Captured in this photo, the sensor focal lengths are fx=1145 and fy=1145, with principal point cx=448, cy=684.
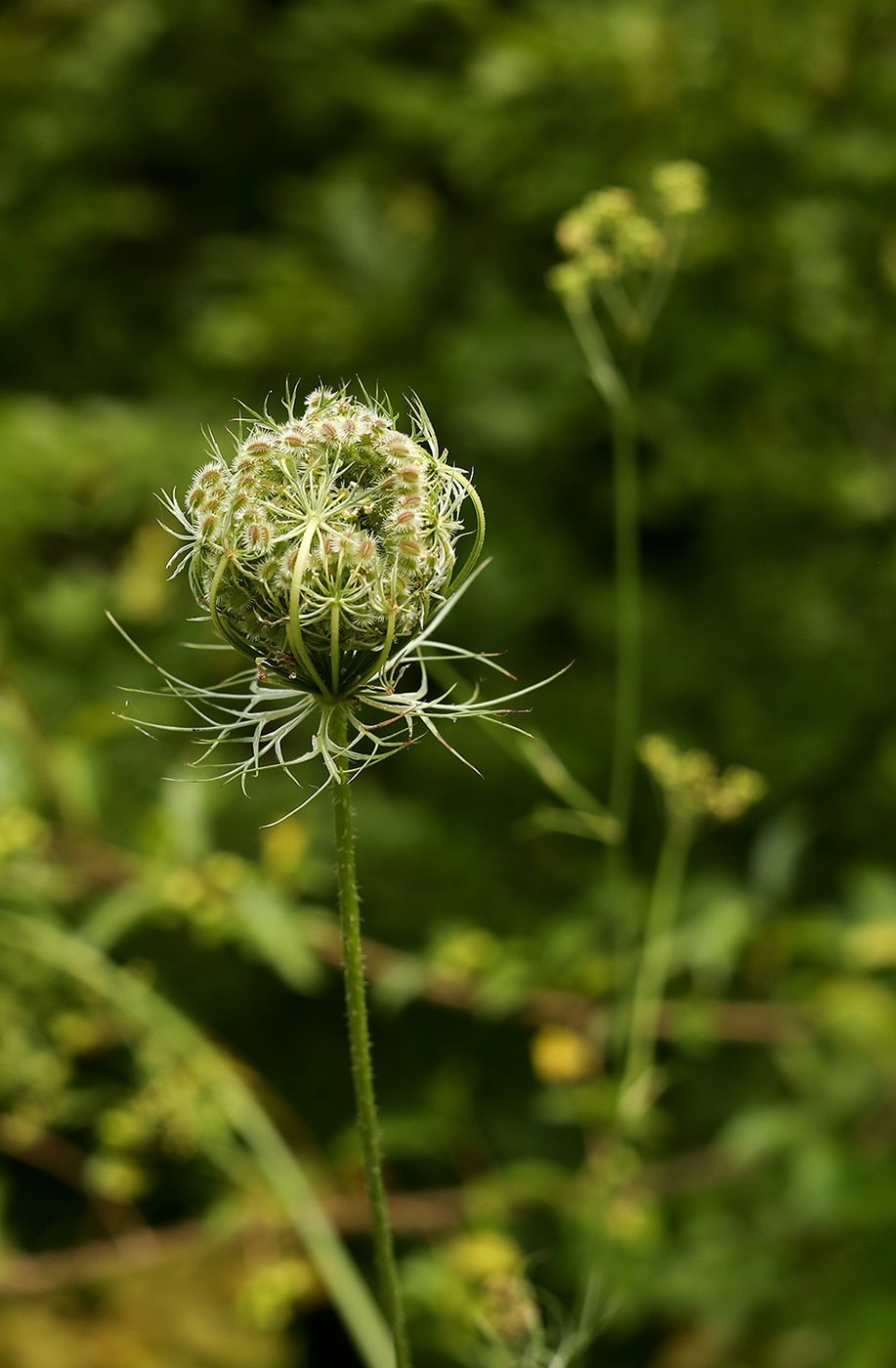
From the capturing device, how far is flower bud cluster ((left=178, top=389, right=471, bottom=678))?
0.99 meters

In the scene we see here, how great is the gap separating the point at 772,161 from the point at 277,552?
2.48 metres

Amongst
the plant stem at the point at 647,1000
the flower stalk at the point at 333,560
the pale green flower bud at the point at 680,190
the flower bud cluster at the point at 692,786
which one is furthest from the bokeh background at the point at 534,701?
the flower stalk at the point at 333,560

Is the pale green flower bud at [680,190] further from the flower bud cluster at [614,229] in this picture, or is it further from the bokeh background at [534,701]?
the bokeh background at [534,701]

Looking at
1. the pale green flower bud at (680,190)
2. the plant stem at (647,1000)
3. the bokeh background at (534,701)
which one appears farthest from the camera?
the bokeh background at (534,701)

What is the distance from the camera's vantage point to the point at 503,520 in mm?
3043

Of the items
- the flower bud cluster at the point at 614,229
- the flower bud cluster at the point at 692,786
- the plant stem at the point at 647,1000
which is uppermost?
the flower bud cluster at the point at 614,229

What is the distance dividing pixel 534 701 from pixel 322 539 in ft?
6.84

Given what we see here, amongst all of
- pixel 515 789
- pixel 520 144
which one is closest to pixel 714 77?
pixel 520 144

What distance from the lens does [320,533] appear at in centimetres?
102

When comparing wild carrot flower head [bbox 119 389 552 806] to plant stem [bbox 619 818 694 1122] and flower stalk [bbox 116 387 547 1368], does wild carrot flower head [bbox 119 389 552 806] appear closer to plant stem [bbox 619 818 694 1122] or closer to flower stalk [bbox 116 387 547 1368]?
flower stalk [bbox 116 387 547 1368]

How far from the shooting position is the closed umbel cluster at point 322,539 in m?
0.99

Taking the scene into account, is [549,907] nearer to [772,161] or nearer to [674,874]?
[674,874]

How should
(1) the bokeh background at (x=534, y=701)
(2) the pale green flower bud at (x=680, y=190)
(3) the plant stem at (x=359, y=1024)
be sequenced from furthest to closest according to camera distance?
1. (1) the bokeh background at (x=534, y=701)
2. (2) the pale green flower bud at (x=680, y=190)
3. (3) the plant stem at (x=359, y=1024)

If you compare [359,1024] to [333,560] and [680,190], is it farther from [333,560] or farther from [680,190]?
[680,190]
